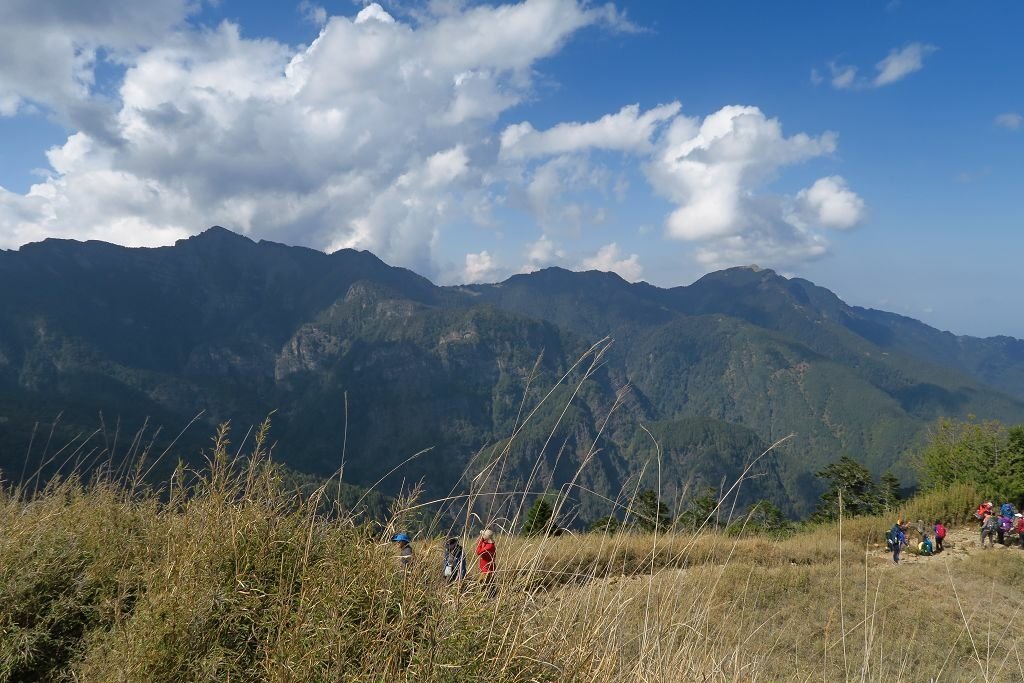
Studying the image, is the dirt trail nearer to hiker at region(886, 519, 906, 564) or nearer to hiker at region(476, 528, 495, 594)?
hiker at region(886, 519, 906, 564)

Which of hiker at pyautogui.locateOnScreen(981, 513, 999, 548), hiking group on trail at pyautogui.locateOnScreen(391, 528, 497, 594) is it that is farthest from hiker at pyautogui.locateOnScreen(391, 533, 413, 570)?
hiker at pyautogui.locateOnScreen(981, 513, 999, 548)

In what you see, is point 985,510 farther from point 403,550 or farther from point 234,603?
point 234,603

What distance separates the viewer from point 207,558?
104 inches

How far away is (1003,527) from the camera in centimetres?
1638

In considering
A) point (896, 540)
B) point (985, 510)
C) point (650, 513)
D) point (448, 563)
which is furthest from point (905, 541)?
point (448, 563)

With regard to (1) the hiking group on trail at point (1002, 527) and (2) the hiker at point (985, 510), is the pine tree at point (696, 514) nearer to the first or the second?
(1) the hiking group on trail at point (1002, 527)

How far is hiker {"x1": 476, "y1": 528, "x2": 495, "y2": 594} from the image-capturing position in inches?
123

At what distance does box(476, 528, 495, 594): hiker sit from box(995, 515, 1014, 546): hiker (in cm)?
1930

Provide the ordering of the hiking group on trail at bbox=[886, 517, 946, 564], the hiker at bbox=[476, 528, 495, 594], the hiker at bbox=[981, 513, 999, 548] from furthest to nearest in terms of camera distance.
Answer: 1. the hiker at bbox=[981, 513, 999, 548]
2. the hiking group on trail at bbox=[886, 517, 946, 564]
3. the hiker at bbox=[476, 528, 495, 594]

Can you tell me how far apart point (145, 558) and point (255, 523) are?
779mm

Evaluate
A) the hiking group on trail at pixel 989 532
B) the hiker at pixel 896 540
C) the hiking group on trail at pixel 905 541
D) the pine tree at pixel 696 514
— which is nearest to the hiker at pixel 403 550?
the pine tree at pixel 696 514

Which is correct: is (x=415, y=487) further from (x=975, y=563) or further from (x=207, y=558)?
(x=975, y=563)

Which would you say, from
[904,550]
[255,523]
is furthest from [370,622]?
[904,550]

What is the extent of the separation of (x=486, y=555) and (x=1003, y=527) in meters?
19.4
